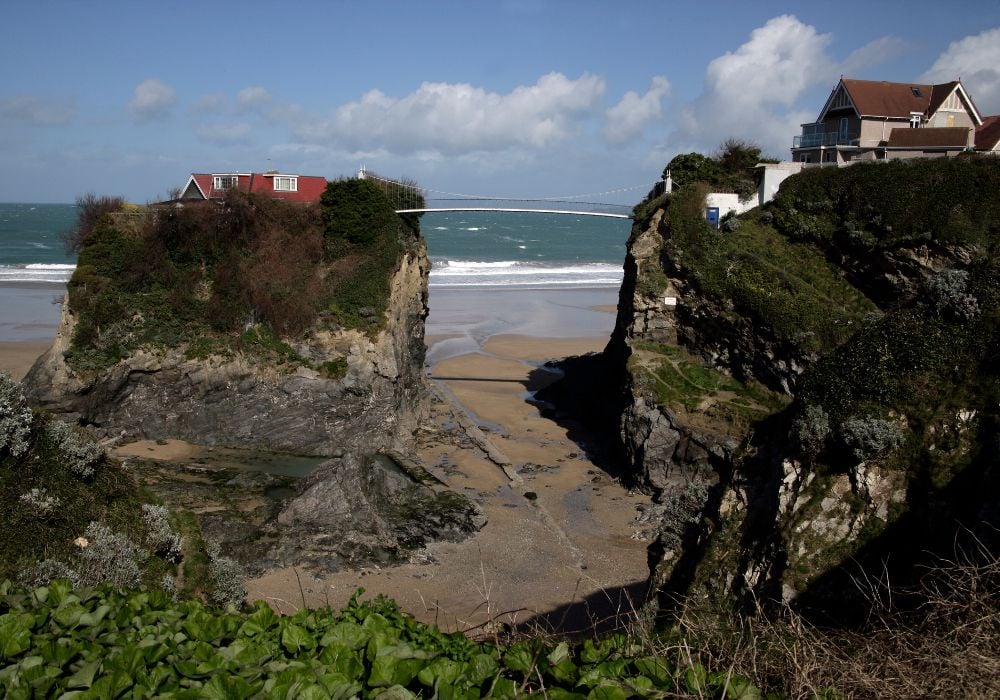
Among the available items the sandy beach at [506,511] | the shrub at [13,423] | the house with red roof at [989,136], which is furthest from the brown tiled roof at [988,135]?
the shrub at [13,423]

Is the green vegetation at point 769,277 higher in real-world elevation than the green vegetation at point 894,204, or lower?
lower

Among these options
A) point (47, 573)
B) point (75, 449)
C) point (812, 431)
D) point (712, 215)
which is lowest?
point (47, 573)

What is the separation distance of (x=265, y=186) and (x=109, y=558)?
2965 centimetres

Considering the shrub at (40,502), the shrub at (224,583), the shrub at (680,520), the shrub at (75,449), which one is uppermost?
the shrub at (75,449)

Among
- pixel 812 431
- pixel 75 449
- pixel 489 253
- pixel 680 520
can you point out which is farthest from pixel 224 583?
pixel 489 253

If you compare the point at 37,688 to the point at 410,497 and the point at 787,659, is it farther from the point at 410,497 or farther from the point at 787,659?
the point at 410,497

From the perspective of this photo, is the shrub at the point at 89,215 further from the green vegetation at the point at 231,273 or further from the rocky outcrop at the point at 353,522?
the rocky outcrop at the point at 353,522

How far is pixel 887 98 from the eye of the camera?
40938 millimetres

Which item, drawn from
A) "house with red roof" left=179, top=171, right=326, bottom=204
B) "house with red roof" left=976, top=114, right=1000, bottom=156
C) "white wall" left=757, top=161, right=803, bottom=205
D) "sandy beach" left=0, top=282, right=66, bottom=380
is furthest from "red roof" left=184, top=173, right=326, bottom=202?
"house with red roof" left=976, top=114, right=1000, bottom=156

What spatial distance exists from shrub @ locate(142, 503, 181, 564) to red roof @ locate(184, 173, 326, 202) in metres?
24.9

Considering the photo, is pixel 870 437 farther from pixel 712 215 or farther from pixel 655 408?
pixel 712 215

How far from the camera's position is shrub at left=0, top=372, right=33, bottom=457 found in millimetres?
12836

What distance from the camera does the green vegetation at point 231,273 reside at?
31000 millimetres

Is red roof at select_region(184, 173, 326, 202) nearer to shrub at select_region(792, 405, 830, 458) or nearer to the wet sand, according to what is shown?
the wet sand
